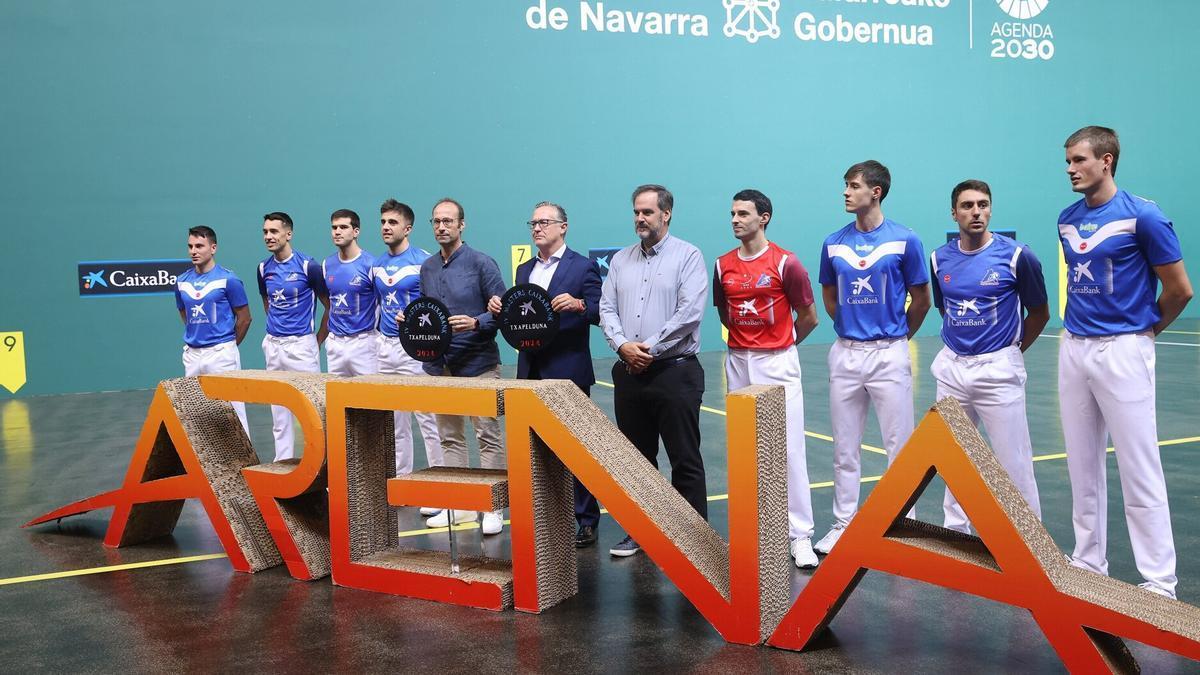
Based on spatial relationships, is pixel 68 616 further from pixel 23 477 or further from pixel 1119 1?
pixel 1119 1

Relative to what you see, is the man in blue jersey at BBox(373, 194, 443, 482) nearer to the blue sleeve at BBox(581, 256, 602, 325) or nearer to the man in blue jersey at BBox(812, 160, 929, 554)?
the blue sleeve at BBox(581, 256, 602, 325)

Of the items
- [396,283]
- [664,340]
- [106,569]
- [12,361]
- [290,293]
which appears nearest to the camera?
[664,340]

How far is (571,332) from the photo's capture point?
5266 mm

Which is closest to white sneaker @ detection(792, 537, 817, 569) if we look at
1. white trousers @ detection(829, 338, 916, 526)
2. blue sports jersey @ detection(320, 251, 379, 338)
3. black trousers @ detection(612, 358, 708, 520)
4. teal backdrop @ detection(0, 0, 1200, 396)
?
white trousers @ detection(829, 338, 916, 526)

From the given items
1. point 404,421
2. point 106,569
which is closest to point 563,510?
point 404,421

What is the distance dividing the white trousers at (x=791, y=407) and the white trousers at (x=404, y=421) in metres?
1.93

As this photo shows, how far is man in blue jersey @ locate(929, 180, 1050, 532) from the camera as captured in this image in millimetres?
4570

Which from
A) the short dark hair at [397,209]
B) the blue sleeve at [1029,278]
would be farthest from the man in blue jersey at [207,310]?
the blue sleeve at [1029,278]

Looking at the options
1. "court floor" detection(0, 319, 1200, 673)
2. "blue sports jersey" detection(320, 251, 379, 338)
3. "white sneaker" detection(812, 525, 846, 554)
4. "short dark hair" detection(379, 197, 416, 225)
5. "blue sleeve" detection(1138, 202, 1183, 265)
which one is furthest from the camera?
"blue sports jersey" detection(320, 251, 379, 338)

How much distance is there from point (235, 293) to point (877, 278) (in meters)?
4.20

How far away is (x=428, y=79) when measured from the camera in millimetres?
12203

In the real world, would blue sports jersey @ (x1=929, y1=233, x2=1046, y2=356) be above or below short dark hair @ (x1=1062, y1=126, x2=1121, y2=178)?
below

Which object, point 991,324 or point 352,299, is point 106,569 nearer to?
point 352,299

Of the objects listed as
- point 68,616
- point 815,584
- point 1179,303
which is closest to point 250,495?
point 68,616
